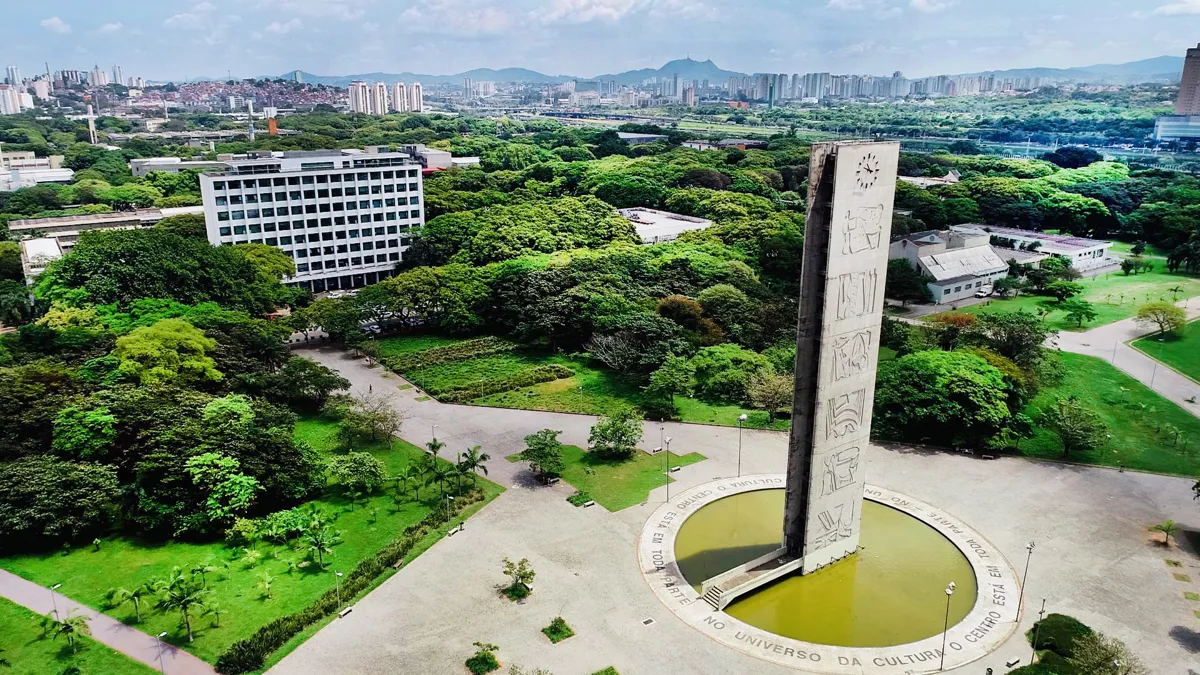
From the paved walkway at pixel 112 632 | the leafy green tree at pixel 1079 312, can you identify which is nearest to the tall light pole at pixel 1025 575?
the paved walkway at pixel 112 632

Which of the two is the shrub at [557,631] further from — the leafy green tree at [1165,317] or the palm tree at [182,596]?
the leafy green tree at [1165,317]

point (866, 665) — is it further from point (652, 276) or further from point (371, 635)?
point (652, 276)

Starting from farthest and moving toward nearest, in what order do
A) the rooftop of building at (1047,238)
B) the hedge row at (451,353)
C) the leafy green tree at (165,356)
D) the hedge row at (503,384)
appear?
the rooftop of building at (1047,238) < the hedge row at (451,353) < the hedge row at (503,384) < the leafy green tree at (165,356)

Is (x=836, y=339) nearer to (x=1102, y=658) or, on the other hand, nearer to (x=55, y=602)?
(x=1102, y=658)

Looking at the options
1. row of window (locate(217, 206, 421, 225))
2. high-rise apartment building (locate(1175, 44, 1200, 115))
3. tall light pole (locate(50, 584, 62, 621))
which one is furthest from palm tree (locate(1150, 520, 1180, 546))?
high-rise apartment building (locate(1175, 44, 1200, 115))

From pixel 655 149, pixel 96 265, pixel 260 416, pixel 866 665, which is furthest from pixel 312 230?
pixel 655 149

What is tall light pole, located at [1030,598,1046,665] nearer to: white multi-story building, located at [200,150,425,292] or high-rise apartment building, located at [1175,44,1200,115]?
white multi-story building, located at [200,150,425,292]

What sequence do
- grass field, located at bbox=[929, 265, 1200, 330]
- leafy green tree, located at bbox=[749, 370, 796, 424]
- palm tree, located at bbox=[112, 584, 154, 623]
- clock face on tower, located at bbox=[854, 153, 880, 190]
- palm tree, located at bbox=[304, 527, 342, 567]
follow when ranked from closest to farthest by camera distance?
clock face on tower, located at bbox=[854, 153, 880, 190] → palm tree, located at bbox=[112, 584, 154, 623] → palm tree, located at bbox=[304, 527, 342, 567] → leafy green tree, located at bbox=[749, 370, 796, 424] → grass field, located at bbox=[929, 265, 1200, 330]
